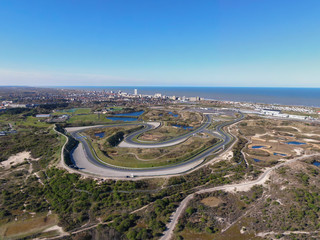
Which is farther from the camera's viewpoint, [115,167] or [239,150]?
[239,150]

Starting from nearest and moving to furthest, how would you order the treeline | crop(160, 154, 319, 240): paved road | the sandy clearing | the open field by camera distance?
1. crop(160, 154, 319, 240): paved road
2. the sandy clearing
3. the treeline
4. the open field

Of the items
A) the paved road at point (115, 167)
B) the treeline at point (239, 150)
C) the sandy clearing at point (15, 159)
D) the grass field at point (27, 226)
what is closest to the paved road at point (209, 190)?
the treeline at point (239, 150)

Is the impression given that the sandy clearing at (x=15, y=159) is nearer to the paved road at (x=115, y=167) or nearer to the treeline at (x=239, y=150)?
the paved road at (x=115, y=167)

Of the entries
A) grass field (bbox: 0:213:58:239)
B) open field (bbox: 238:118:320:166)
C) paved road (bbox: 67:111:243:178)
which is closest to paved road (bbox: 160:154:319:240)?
open field (bbox: 238:118:320:166)

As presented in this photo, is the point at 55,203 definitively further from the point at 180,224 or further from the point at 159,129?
the point at 159,129

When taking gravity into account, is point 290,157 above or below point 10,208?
above

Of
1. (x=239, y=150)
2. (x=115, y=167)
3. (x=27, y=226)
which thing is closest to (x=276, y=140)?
(x=239, y=150)

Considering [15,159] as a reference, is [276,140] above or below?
above

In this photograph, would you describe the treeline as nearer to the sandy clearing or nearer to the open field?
the open field

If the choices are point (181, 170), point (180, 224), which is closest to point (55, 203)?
point (180, 224)

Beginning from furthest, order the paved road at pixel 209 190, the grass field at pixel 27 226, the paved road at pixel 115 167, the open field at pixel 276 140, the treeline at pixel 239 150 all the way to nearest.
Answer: the open field at pixel 276 140, the treeline at pixel 239 150, the paved road at pixel 115 167, the paved road at pixel 209 190, the grass field at pixel 27 226

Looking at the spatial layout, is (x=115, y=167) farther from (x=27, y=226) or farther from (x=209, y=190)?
(x=209, y=190)
